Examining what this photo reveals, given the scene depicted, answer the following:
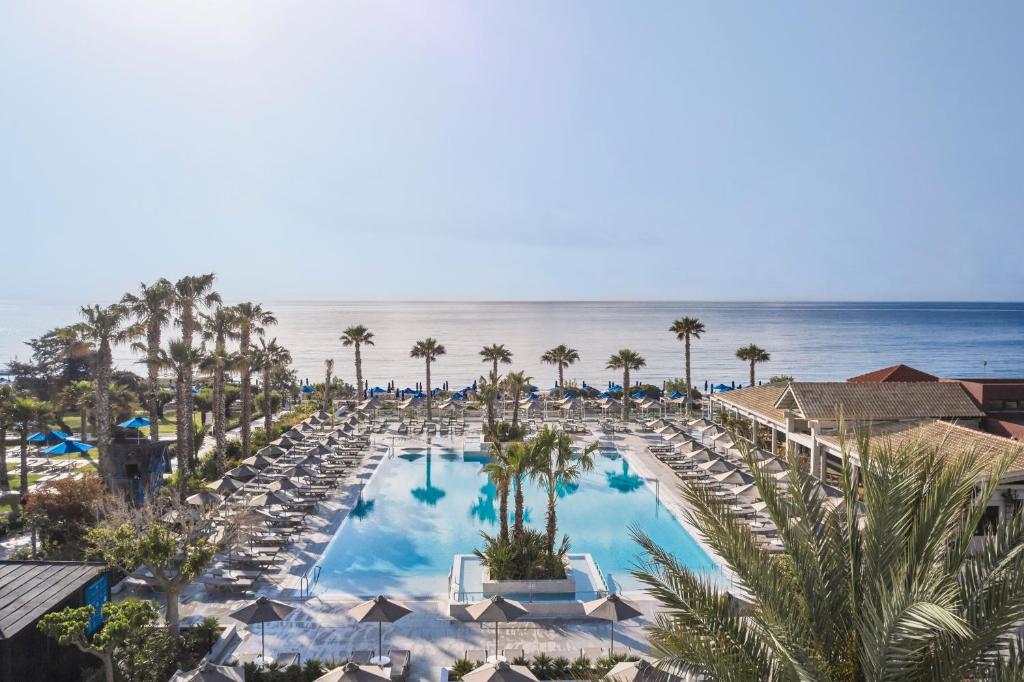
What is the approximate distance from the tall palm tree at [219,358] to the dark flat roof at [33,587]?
15.3m

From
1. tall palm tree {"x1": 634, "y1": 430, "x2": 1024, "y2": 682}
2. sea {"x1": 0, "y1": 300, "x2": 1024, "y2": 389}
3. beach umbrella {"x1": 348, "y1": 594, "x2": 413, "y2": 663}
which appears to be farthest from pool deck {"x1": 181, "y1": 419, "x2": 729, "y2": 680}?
sea {"x1": 0, "y1": 300, "x2": 1024, "y2": 389}

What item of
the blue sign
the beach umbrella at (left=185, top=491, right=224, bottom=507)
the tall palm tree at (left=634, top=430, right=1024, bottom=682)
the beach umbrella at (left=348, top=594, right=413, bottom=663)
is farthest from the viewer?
the beach umbrella at (left=185, top=491, right=224, bottom=507)

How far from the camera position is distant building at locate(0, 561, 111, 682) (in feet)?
37.3

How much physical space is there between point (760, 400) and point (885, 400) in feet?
24.1

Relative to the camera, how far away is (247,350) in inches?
1447

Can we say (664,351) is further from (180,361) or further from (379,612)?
(379,612)

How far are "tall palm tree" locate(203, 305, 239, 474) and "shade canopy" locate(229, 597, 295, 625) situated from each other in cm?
1634

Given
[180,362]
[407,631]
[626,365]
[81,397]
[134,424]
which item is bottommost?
[407,631]

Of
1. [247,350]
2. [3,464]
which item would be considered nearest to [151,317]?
[247,350]

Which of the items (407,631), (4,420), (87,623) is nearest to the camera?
(87,623)

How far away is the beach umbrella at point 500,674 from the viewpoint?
11.5m

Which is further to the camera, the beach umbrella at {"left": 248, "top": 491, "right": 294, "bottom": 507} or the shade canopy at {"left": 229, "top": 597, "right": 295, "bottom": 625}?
the beach umbrella at {"left": 248, "top": 491, "right": 294, "bottom": 507}

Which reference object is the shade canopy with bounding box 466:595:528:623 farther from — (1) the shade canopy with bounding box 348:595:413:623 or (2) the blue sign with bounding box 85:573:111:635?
(2) the blue sign with bounding box 85:573:111:635

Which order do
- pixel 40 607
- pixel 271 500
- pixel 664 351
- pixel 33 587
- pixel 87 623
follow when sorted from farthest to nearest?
pixel 664 351 → pixel 271 500 → pixel 33 587 → pixel 40 607 → pixel 87 623
